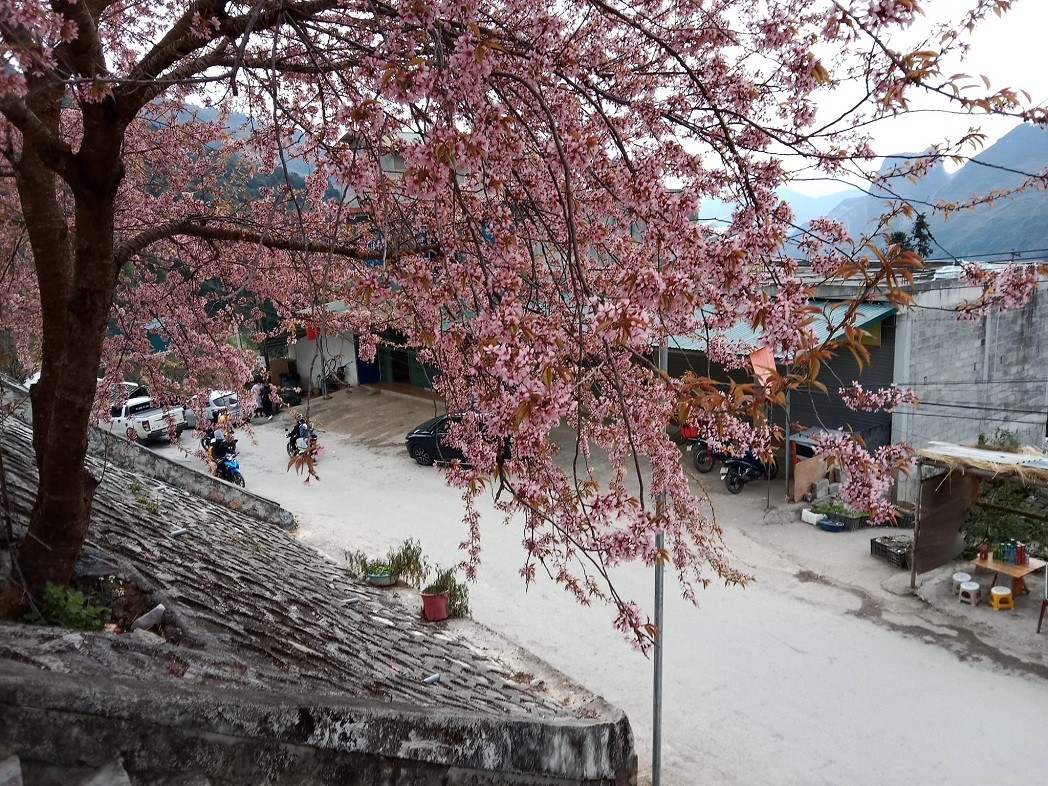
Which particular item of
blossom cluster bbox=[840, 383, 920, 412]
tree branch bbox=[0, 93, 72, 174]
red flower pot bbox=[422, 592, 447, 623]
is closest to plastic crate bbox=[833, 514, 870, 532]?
red flower pot bbox=[422, 592, 447, 623]

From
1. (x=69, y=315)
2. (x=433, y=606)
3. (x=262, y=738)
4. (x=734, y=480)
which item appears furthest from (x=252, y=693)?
(x=734, y=480)

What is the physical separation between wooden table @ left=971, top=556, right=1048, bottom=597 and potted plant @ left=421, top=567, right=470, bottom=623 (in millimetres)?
6940

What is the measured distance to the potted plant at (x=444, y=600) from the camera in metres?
8.15

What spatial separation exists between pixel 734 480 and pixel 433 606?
7.73 metres

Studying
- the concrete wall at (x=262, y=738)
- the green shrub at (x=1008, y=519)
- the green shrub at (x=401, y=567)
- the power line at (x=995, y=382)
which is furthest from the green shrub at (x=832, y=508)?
the concrete wall at (x=262, y=738)

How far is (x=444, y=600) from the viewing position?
8195 mm

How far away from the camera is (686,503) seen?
5371 millimetres

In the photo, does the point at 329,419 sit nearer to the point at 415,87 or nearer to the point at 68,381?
the point at 68,381

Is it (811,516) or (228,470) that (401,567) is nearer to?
(228,470)

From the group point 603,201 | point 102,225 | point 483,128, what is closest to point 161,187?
point 102,225

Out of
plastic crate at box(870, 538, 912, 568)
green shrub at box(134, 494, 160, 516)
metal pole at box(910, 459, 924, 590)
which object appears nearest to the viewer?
green shrub at box(134, 494, 160, 516)

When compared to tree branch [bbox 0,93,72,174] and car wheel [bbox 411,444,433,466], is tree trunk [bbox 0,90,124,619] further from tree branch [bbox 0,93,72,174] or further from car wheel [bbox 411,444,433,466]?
car wheel [bbox 411,444,433,466]

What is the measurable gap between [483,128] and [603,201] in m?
1.58

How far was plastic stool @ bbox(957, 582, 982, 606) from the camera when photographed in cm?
920
